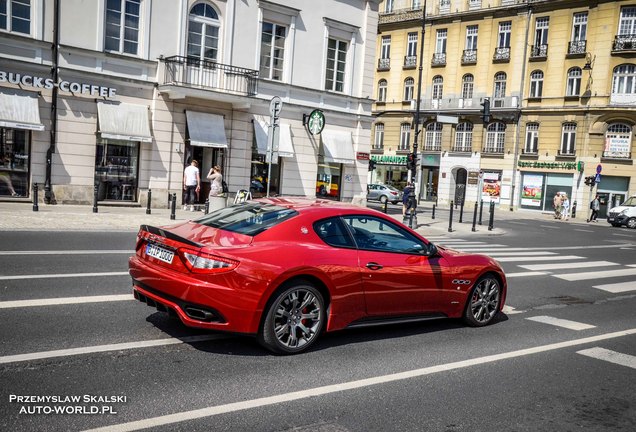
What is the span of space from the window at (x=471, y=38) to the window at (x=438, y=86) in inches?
138

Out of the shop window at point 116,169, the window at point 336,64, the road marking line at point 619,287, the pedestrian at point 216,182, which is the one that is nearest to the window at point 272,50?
the window at point 336,64

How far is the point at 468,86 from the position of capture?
163 feet

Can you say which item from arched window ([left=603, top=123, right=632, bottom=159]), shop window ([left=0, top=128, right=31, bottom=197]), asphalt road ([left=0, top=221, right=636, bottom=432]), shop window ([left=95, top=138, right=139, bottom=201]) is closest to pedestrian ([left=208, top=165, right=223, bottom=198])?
shop window ([left=95, top=138, right=139, bottom=201])

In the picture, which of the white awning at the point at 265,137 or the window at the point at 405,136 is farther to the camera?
the window at the point at 405,136

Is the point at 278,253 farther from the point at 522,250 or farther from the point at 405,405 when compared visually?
the point at 522,250

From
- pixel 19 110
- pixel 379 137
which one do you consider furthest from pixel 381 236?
pixel 379 137

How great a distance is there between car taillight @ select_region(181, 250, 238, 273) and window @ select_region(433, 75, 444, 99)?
4878cm

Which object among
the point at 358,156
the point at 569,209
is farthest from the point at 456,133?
the point at 358,156

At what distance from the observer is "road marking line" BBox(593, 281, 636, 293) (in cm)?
1107

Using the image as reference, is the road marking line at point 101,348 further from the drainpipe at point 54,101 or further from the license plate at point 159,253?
the drainpipe at point 54,101

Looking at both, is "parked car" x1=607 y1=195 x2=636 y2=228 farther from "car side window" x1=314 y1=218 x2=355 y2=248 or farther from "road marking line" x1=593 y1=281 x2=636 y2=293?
"car side window" x1=314 y1=218 x2=355 y2=248

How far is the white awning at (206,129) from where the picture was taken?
22000 mm

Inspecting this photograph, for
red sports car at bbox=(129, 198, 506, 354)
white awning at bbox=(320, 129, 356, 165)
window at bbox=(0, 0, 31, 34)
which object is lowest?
red sports car at bbox=(129, 198, 506, 354)

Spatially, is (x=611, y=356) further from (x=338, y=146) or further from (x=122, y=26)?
(x=338, y=146)
